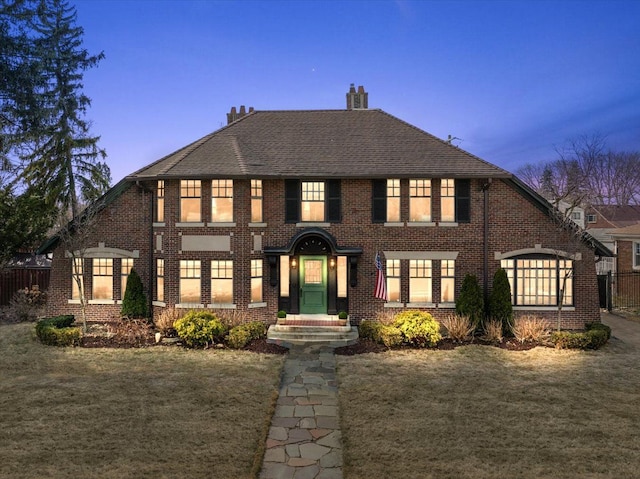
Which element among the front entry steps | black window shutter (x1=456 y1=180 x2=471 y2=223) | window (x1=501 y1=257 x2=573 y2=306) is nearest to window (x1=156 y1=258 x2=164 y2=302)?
the front entry steps

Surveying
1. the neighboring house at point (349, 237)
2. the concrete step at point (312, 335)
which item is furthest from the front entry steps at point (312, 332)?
the neighboring house at point (349, 237)

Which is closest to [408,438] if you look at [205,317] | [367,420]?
[367,420]

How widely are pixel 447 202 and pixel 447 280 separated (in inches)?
123

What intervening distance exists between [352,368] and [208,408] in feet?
13.8

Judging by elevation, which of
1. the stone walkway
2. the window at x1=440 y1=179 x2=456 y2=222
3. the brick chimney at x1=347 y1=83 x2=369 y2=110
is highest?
the brick chimney at x1=347 y1=83 x2=369 y2=110

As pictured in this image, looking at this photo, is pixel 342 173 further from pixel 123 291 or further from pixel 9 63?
pixel 9 63

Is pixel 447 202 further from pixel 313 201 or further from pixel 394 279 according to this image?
pixel 313 201

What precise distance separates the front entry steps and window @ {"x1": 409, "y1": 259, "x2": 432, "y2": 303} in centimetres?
293

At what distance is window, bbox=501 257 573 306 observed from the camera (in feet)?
50.2

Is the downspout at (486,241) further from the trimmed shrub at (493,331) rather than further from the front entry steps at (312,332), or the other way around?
the front entry steps at (312,332)

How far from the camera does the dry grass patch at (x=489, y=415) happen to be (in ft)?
19.7

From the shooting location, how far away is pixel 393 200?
1563 cm

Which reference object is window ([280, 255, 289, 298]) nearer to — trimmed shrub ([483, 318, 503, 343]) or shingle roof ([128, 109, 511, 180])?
shingle roof ([128, 109, 511, 180])

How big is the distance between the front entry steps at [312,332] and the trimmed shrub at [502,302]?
5.14 m
